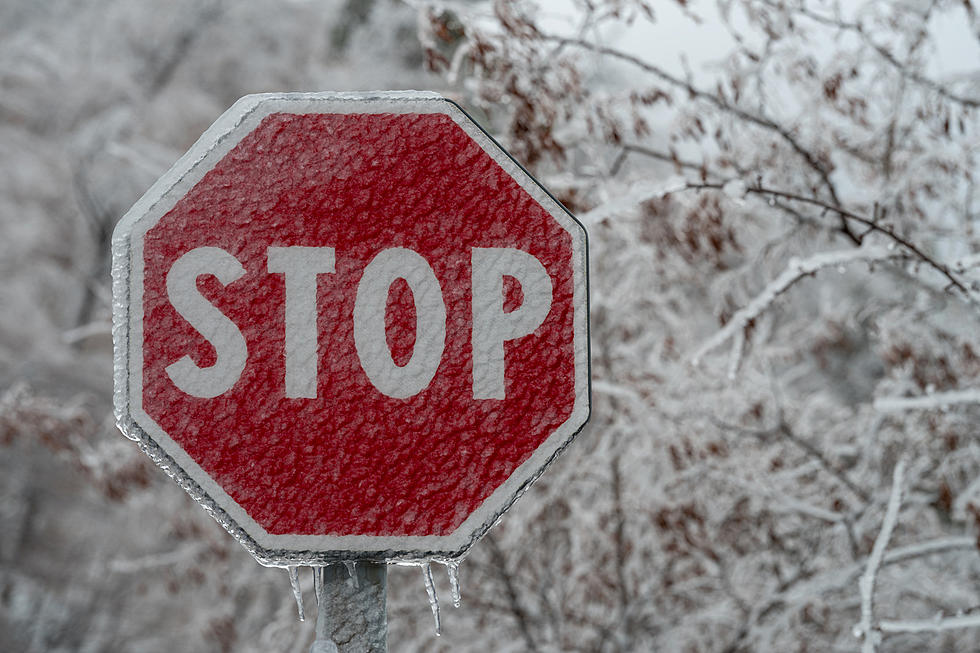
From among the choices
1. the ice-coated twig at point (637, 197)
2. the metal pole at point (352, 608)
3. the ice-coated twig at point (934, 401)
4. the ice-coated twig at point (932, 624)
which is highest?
the ice-coated twig at point (637, 197)

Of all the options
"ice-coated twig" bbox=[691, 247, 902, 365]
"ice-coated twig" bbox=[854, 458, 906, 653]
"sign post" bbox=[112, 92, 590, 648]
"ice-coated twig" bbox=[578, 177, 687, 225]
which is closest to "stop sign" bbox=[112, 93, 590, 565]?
"sign post" bbox=[112, 92, 590, 648]

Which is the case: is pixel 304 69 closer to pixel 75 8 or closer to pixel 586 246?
pixel 75 8

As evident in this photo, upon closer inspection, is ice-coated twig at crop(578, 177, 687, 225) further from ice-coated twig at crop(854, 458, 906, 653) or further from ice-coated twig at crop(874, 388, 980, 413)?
ice-coated twig at crop(854, 458, 906, 653)

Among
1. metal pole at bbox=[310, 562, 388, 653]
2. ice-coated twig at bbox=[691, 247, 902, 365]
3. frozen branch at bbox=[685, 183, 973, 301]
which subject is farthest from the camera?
ice-coated twig at bbox=[691, 247, 902, 365]

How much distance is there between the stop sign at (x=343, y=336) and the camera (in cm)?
82

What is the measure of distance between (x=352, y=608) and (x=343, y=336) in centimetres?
27

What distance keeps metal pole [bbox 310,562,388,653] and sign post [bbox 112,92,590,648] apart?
17 millimetres

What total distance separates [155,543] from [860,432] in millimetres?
7573

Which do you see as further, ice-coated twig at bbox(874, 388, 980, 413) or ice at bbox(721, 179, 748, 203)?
ice-coated twig at bbox(874, 388, 980, 413)

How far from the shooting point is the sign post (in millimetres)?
817

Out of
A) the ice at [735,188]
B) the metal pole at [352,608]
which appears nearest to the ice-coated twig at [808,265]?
the ice at [735,188]

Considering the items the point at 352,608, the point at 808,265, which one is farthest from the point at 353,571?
the point at 808,265

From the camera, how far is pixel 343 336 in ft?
2.72

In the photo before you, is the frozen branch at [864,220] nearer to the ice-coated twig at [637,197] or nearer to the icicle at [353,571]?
the ice-coated twig at [637,197]
